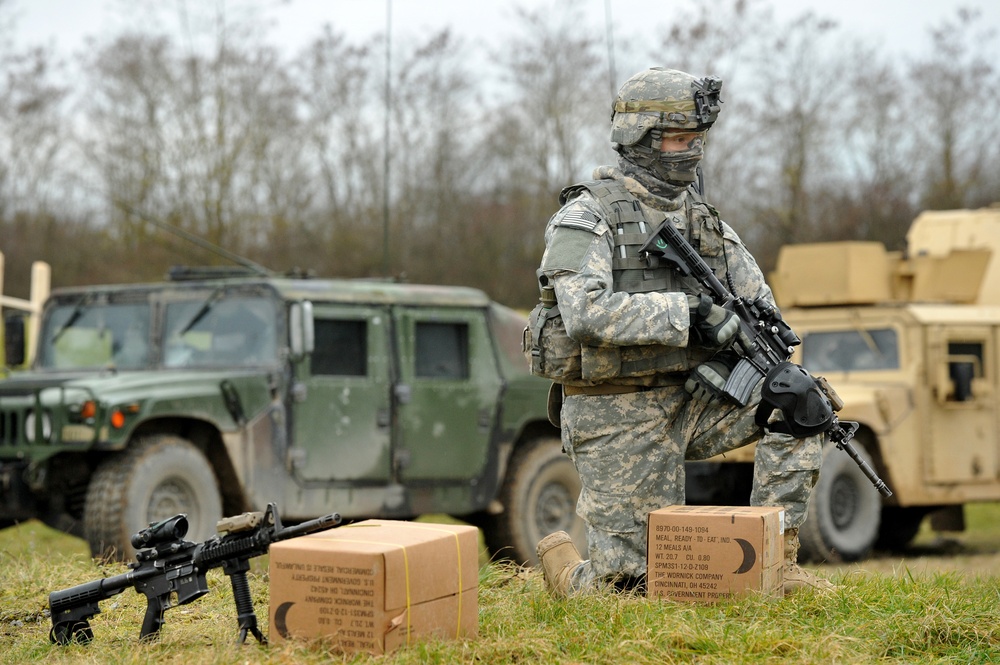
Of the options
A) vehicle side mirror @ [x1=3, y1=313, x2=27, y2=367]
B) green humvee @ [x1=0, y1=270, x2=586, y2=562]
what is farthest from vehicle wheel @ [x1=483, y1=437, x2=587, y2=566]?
vehicle side mirror @ [x1=3, y1=313, x2=27, y2=367]

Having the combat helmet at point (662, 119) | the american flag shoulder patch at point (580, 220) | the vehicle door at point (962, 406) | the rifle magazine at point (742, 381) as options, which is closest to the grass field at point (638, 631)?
the rifle magazine at point (742, 381)

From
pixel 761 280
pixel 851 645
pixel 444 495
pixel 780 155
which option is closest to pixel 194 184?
pixel 780 155

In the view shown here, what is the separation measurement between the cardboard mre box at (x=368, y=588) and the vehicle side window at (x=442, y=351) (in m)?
4.63

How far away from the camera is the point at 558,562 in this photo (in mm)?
4250

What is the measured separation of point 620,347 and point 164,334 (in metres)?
4.20

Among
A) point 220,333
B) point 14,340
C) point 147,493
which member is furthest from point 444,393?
point 14,340

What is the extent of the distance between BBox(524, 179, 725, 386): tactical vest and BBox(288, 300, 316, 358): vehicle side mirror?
310cm

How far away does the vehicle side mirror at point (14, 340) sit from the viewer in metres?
8.09

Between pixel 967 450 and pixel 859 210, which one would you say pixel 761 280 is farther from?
pixel 859 210

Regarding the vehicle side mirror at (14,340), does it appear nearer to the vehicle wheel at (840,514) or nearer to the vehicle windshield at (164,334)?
the vehicle windshield at (164,334)

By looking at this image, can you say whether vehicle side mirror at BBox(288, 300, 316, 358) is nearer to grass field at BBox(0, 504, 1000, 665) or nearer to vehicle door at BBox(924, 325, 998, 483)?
grass field at BBox(0, 504, 1000, 665)

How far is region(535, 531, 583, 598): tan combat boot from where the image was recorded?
13.7 ft

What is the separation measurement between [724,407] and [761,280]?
49 cm

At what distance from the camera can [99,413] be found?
261 inches
